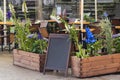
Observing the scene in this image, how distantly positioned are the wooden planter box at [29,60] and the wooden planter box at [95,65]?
787 mm

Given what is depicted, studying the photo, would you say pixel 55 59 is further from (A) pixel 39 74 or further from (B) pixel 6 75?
(B) pixel 6 75

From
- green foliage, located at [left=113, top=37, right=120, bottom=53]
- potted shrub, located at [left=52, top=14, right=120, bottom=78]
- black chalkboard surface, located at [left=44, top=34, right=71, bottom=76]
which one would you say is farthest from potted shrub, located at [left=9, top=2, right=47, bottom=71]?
Result: green foliage, located at [left=113, top=37, right=120, bottom=53]

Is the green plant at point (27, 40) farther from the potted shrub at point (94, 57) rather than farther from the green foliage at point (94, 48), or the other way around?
the green foliage at point (94, 48)

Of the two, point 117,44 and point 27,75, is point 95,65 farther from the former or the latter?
point 27,75

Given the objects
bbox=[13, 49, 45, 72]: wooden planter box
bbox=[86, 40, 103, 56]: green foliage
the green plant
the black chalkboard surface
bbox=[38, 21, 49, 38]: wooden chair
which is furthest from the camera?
bbox=[38, 21, 49, 38]: wooden chair

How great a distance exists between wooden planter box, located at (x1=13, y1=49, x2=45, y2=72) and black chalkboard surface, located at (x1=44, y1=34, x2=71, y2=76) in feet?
0.78

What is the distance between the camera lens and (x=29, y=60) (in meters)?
8.36

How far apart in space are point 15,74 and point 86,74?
157 cm

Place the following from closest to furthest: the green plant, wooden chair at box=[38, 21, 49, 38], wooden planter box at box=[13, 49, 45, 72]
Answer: wooden planter box at box=[13, 49, 45, 72] < the green plant < wooden chair at box=[38, 21, 49, 38]

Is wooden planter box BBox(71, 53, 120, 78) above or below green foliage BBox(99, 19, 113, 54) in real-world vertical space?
below

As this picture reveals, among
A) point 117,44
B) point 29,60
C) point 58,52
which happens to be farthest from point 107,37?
point 29,60

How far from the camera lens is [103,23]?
8.12 m

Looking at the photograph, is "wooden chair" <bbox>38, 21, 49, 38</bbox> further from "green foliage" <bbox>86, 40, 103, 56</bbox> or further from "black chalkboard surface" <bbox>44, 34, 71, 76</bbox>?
"green foliage" <bbox>86, 40, 103, 56</bbox>

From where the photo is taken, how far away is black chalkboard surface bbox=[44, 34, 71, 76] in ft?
25.1
